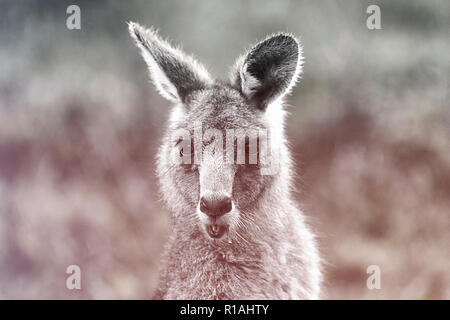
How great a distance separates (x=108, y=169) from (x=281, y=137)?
1.00m

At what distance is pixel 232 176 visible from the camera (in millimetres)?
2078

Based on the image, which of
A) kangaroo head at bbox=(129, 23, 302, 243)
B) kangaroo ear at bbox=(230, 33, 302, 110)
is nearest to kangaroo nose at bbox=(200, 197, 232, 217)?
kangaroo head at bbox=(129, 23, 302, 243)

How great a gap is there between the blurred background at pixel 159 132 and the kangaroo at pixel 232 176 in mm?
281

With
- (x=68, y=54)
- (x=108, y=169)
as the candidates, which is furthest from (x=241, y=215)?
(x=68, y=54)

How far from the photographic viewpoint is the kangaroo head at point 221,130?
2.09 m

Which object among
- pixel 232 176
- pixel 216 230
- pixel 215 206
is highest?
pixel 232 176

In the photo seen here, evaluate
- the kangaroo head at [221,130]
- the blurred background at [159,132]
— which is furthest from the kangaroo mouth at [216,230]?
the blurred background at [159,132]

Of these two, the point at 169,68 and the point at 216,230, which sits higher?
the point at 169,68

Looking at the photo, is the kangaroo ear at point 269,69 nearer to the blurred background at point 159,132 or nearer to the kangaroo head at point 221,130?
the kangaroo head at point 221,130

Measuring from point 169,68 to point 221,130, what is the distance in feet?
1.26

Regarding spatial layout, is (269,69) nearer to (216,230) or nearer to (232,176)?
(232,176)

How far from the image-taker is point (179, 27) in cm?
275

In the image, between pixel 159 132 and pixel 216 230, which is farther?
pixel 159 132

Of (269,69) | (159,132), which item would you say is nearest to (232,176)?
(269,69)
